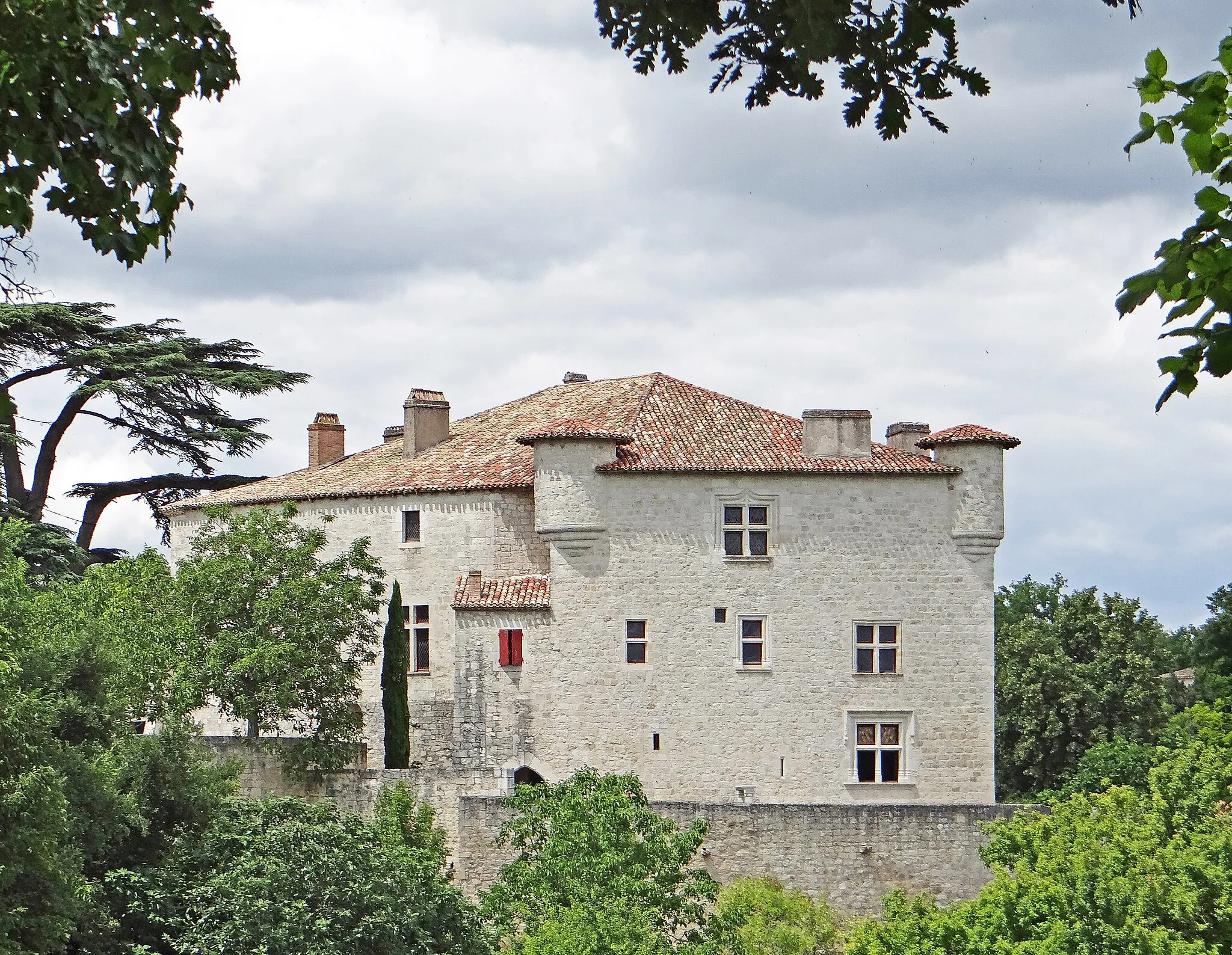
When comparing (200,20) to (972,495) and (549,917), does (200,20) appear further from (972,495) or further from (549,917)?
(972,495)

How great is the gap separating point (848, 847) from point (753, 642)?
484cm

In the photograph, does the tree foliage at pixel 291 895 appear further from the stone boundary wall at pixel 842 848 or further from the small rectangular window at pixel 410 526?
the small rectangular window at pixel 410 526

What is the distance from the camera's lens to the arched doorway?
105ft

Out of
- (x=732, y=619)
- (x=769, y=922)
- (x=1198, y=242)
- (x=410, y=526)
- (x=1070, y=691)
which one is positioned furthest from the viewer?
(x=1070, y=691)

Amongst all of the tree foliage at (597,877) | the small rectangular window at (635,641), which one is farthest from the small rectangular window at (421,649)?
the tree foliage at (597,877)

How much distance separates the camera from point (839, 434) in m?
33.8

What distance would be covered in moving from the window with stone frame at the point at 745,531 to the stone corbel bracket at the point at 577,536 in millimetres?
2338

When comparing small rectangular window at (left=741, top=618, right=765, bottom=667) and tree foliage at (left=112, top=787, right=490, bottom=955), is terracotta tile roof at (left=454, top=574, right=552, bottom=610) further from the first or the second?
tree foliage at (left=112, top=787, right=490, bottom=955)

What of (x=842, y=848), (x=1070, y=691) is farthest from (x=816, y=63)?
(x=1070, y=691)

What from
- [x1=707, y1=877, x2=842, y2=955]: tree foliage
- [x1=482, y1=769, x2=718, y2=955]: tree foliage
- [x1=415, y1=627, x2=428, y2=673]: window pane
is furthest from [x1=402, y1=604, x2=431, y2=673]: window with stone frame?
[x1=707, y1=877, x2=842, y2=955]: tree foliage

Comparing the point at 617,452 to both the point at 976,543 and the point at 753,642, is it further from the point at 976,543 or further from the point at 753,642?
the point at 976,543

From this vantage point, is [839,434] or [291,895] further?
[839,434]

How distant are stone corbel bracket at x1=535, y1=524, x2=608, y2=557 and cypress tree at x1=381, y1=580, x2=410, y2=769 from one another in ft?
12.6

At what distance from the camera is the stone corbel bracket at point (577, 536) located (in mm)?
32531
